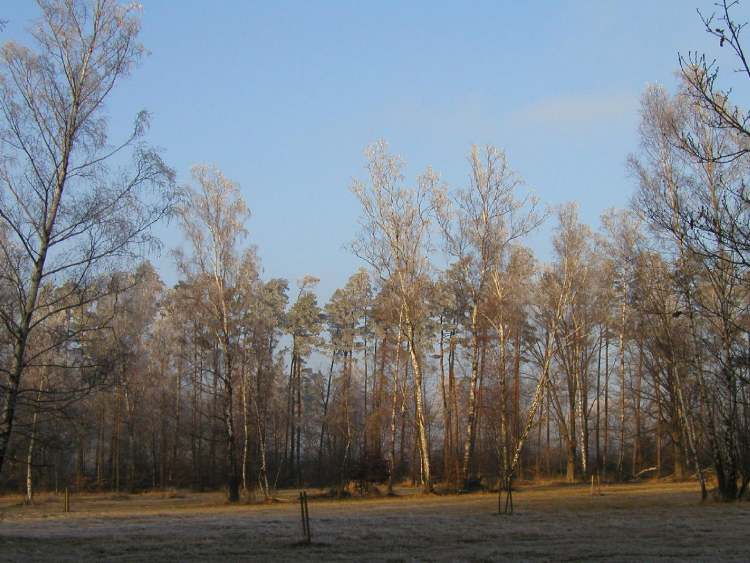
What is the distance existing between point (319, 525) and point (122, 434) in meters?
32.5

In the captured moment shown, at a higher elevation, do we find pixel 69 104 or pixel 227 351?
pixel 69 104

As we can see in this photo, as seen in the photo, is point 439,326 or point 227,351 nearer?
point 227,351

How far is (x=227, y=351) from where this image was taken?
2883 cm

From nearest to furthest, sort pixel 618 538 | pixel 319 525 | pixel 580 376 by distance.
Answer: pixel 618 538 < pixel 319 525 < pixel 580 376

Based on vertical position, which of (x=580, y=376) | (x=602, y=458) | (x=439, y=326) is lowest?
(x=602, y=458)

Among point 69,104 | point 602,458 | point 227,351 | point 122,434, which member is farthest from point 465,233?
point 122,434

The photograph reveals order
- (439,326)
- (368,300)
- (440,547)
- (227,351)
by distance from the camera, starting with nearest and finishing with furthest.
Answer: (440,547) → (227,351) → (439,326) → (368,300)

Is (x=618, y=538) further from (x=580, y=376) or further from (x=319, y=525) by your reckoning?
(x=580, y=376)

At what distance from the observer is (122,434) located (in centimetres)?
4606

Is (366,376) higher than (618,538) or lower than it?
higher

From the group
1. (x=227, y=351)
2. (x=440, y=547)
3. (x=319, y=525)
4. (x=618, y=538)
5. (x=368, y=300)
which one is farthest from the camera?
(x=368, y=300)

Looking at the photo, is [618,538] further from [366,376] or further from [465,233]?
[366,376]

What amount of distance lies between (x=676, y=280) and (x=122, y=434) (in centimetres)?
3614

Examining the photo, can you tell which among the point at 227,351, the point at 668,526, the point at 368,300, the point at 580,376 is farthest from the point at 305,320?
the point at 668,526
